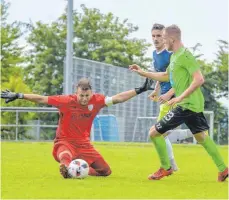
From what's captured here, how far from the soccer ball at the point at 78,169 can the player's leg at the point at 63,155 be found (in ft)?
0.24

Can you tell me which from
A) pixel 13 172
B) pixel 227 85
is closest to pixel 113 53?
pixel 227 85

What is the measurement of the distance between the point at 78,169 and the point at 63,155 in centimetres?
53

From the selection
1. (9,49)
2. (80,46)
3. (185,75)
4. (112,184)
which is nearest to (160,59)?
(185,75)

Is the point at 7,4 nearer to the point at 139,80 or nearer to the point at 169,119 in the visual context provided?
the point at 139,80

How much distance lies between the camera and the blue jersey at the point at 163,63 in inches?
416

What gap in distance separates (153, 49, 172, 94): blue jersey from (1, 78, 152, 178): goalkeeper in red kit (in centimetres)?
56

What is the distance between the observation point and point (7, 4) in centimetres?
4681

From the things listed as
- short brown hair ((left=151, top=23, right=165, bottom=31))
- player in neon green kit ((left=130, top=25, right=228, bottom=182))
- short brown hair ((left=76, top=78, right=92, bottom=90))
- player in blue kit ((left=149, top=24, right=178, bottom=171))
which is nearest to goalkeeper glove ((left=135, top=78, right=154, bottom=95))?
player in blue kit ((left=149, top=24, right=178, bottom=171))

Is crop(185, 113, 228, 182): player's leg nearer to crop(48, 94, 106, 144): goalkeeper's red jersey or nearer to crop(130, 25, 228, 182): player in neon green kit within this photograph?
crop(130, 25, 228, 182): player in neon green kit

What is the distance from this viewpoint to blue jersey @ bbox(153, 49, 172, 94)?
1058 centimetres

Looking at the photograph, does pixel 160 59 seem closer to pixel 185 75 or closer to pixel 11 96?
pixel 185 75

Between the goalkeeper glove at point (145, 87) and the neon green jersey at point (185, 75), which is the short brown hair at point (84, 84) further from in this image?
the neon green jersey at point (185, 75)

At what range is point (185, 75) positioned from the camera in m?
9.39

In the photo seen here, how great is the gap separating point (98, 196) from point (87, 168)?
2.18 metres
